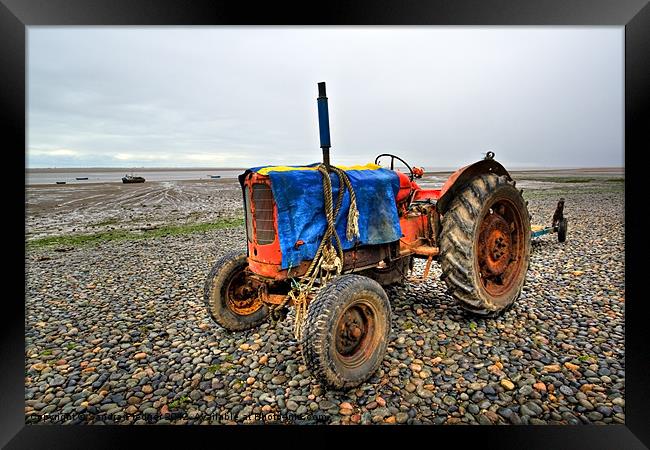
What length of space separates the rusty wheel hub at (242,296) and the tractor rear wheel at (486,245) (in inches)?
83.4

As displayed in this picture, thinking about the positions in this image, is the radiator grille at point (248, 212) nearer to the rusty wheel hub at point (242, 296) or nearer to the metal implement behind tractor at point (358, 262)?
the metal implement behind tractor at point (358, 262)

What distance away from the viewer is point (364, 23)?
2271mm

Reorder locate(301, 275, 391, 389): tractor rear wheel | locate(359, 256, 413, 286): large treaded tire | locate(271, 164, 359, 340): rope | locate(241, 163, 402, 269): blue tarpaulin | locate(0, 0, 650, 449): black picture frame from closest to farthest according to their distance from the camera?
1. locate(0, 0, 650, 449): black picture frame
2. locate(301, 275, 391, 389): tractor rear wheel
3. locate(241, 163, 402, 269): blue tarpaulin
4. locate(271, 164, 359, 340): rope
5. locate(359, 256, 413, 286): large treaded tire

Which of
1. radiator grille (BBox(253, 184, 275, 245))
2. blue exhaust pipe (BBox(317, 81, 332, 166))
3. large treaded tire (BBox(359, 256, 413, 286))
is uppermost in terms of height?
blue exhaust pipe (BBox(317, 81, 332, 166))

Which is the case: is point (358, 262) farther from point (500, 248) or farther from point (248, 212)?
point (500, 248)

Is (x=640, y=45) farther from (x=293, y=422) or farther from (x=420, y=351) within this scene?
(x=293, y=422)

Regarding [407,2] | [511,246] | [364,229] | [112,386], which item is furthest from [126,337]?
[511,246]

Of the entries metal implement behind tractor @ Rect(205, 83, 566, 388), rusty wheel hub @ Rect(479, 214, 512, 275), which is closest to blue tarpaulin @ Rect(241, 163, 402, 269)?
metal implement behind tractor @ Rect(205, 83, 566, 388)

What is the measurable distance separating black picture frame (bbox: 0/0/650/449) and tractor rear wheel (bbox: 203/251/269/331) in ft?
4.68

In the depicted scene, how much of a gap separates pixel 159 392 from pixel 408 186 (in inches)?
129

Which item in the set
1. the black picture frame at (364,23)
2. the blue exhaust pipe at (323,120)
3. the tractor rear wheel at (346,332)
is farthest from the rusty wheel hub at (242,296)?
the blue exhaust pipe at (323,120)

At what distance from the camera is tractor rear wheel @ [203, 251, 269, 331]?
12.1ft

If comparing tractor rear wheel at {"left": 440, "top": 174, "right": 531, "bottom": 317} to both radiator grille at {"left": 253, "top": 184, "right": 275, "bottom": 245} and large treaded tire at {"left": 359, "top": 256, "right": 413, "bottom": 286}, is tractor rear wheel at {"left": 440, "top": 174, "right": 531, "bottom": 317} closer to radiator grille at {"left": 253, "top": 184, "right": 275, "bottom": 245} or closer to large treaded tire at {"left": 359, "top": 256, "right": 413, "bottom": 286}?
large treaded tire at {"left": 359, "top": 256, "right": 413, "bottom": 286}

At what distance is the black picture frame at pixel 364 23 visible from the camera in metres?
2.19
